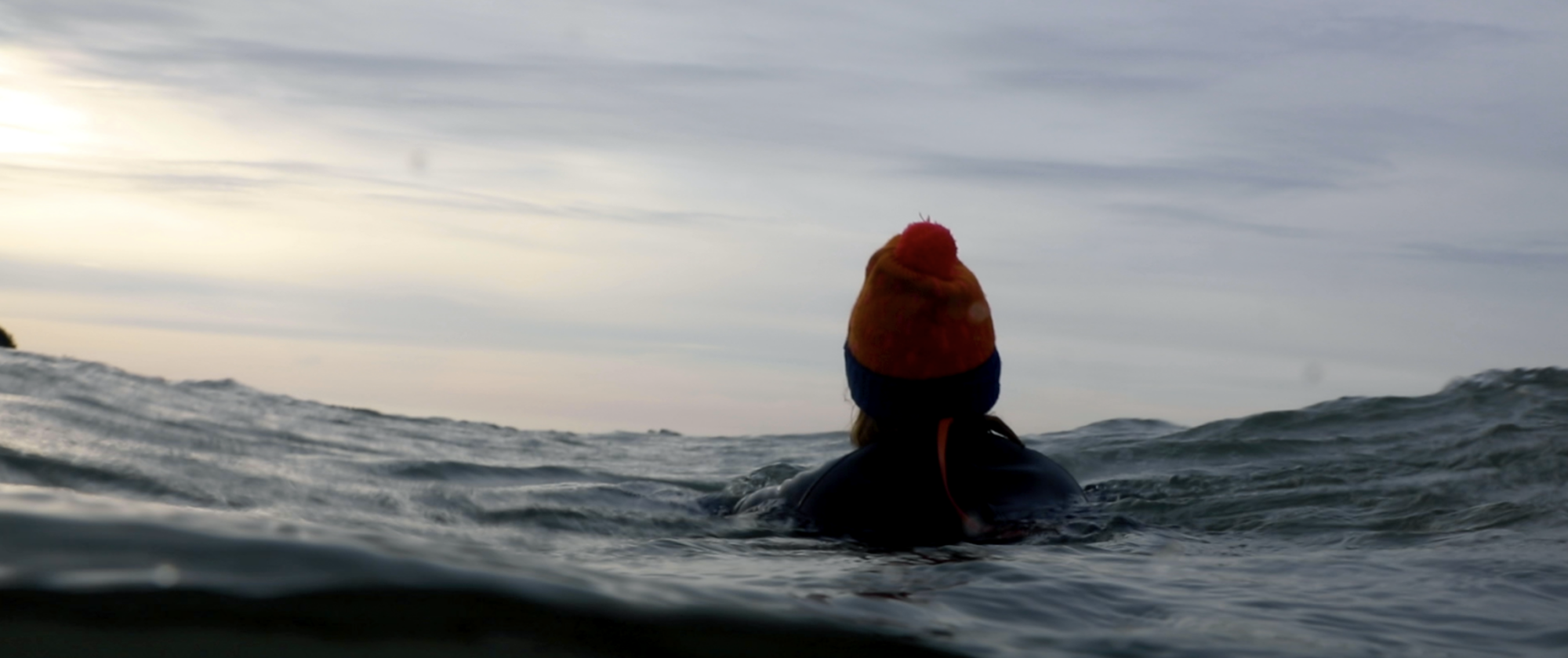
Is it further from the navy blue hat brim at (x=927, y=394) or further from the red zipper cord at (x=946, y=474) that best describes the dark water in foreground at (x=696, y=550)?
the navy blue hat brim at (x=927, y=394)

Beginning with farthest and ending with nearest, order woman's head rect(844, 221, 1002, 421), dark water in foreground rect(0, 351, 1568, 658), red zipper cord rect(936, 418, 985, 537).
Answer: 1. woman's head rect(844, 221, 1002, 421)
2. red zipper cord rect(936, 418, 985, 537)
3. dark water in foreground rect(0, 351, 1568, 658)

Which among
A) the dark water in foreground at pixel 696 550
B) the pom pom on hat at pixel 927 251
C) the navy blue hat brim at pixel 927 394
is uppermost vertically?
the pom pom on hat at pixel 927 251

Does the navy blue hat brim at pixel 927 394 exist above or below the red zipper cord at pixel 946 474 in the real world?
above

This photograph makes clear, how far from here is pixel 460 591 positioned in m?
1.22

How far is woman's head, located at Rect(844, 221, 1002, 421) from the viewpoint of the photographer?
3592 millimetres

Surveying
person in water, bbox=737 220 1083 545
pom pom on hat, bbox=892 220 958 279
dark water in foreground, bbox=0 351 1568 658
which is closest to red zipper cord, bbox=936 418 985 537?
person in water, bbox=737 220 1083 545

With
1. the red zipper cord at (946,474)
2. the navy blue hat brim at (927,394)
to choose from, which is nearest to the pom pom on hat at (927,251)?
the navy blue hat brim at (927,394)

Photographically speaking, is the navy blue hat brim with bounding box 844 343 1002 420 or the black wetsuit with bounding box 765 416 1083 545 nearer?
the black wetsuit with bounding box 765 416 1083 545

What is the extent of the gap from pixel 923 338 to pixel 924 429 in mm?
288

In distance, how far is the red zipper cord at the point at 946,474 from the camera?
3340 mm

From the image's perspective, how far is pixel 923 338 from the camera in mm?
3580

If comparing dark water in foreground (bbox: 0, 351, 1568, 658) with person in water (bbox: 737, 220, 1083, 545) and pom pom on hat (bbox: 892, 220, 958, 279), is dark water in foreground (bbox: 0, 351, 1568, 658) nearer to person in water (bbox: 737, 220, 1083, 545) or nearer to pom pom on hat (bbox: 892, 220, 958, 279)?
person in water (bbox: 737, 220, 1083, 545)

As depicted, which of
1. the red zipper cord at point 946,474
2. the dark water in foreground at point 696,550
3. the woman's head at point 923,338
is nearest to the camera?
the dark water in foreground at point 696,550

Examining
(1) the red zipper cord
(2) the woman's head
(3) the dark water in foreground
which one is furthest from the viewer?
(2) the woman's head
